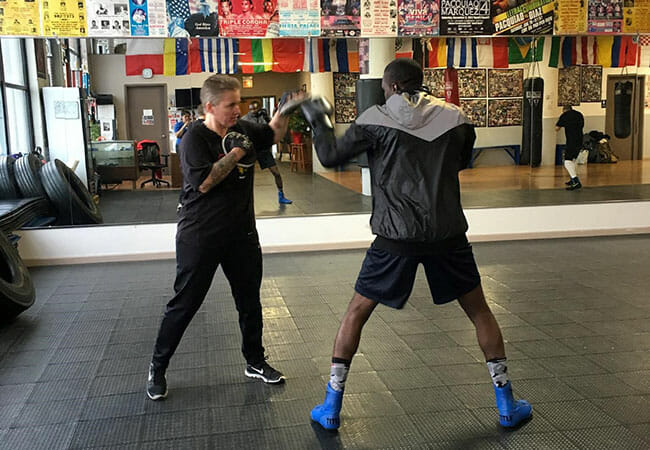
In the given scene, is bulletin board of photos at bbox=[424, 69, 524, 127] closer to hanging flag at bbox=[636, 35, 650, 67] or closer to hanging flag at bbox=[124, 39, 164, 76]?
hanging flag at bbox=[636, 35, 650, 67]

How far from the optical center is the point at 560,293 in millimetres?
5496

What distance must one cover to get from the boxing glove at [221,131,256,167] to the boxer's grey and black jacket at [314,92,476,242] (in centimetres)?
50

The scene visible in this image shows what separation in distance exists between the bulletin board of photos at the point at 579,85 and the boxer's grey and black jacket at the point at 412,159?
19.3 ft

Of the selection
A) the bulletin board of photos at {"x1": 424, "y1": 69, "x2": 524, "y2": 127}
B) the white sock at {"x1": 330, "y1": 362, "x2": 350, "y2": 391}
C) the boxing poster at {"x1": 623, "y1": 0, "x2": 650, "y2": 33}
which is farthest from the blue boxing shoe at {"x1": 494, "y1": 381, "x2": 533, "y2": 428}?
the boxing poster at {"x1": 623, "y1": 0, "x2": 650, "y2": 33}

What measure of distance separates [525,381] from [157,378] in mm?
2015

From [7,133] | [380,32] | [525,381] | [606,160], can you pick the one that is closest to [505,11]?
[380,32]

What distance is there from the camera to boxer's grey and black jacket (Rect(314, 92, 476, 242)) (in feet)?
9.60

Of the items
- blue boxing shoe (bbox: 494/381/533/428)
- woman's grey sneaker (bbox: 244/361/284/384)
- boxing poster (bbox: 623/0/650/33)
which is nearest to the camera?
blue boxing shoe (bbox: 494/381/533/428)

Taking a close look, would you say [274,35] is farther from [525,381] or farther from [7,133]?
[525,381]

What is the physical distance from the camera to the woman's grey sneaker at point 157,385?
3.56 metres

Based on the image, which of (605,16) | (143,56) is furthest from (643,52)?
(143,56)

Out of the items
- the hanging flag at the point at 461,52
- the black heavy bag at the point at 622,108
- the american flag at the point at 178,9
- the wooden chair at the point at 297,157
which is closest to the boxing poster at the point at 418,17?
the hanging flag at the point at 461,52

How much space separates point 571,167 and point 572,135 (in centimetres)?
41

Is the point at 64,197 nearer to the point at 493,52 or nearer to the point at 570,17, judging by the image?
the point at 493,52
